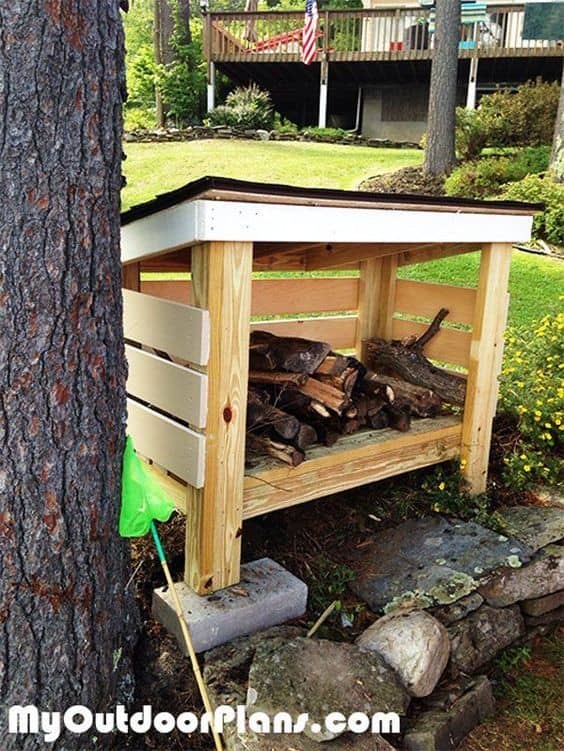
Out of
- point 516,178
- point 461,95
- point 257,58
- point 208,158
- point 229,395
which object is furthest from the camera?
point 461,95

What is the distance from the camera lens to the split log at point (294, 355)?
3.24 meters

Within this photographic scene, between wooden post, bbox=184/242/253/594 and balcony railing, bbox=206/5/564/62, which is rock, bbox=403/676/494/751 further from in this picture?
balcony railing, bbox=206/5/564/62

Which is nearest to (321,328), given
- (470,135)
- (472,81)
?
(470,135)

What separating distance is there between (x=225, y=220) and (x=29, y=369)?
2.67 feet

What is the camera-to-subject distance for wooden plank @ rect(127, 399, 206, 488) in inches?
95.3

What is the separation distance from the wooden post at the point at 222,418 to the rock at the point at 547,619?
133 cm

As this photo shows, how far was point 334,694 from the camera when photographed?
2160 mm

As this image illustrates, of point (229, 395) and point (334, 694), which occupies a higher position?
point (229, 395)

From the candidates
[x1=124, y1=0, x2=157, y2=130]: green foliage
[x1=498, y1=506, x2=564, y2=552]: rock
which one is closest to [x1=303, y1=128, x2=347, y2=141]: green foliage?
[x1=124, y1=0, x2=157, y2=130]: green foliage

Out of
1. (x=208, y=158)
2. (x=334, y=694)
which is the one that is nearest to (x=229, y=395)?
(x=334, y=694)

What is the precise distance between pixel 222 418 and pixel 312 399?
818 millimetres

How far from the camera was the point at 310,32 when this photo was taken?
1505cm

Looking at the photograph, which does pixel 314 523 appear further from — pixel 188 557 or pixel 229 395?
pixel 229 395

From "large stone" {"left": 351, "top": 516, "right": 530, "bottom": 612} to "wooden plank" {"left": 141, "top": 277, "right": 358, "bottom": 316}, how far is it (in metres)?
1.35
